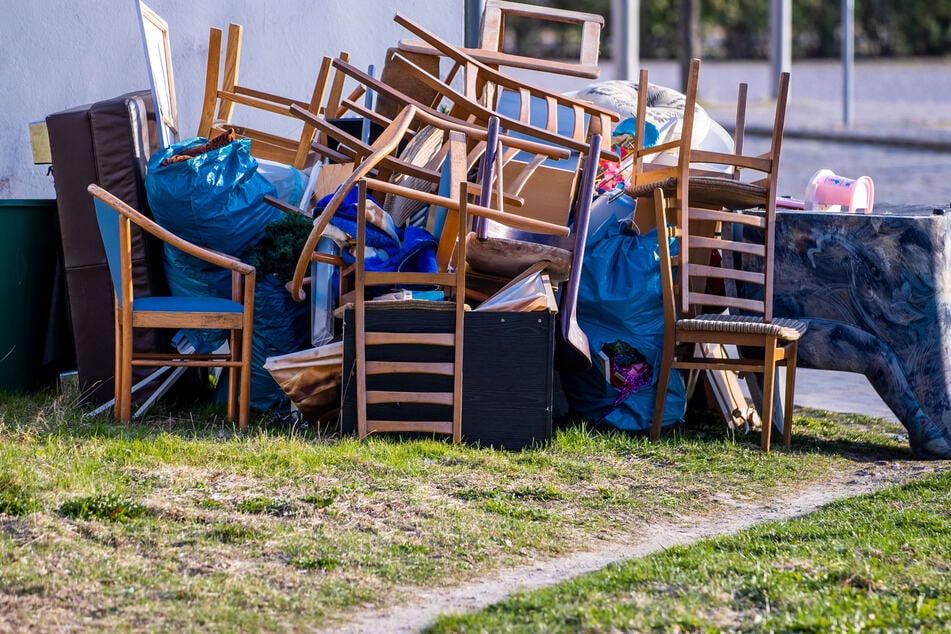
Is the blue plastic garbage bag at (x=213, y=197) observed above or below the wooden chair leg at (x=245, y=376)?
above

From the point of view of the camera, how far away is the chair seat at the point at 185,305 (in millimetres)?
5617

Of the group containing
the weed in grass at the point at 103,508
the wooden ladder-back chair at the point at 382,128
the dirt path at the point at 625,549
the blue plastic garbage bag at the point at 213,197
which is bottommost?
the dirt path at the point at 625,549

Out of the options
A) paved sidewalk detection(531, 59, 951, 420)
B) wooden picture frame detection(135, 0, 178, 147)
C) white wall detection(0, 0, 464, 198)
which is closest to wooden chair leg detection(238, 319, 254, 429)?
wooden picture frame detection(135, 0, 178, 147)

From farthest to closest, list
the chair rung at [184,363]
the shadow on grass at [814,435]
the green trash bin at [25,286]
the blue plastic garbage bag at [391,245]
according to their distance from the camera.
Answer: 1. the green trash bin at [25,286]
2. the shadow on grass at [814,435]
3. the blue plastic garbage bag at [391,245]
4. the chair rung at [184,363]

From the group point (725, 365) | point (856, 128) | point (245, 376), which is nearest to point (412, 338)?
point (245, 376)

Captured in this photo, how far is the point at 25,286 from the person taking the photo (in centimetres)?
650

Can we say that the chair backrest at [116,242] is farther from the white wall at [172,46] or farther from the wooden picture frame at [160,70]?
the white wall at [172,46]

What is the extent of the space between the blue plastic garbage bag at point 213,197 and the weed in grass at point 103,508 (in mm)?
1896

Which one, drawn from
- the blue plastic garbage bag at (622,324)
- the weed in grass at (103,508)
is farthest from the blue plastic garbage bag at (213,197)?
the weed in grass at (103,508)

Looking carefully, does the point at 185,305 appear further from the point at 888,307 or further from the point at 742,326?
the point at 888,307

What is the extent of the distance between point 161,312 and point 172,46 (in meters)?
2.83

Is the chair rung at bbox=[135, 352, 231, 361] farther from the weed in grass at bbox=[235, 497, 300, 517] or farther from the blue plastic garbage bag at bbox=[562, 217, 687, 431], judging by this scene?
the blue plastic garbage bag at bbox=[562, 217, 687, 431]

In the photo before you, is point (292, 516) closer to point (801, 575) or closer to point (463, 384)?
point (463, 384)

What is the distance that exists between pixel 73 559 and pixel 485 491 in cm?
161
